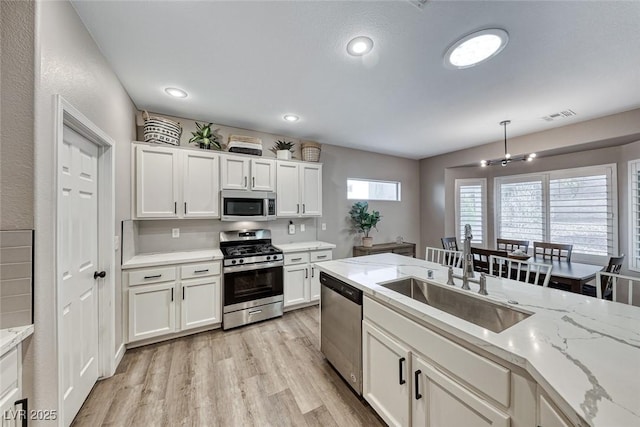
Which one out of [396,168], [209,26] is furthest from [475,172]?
[209,26]

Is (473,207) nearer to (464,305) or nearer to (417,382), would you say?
(464,305)

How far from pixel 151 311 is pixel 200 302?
1.51 ft

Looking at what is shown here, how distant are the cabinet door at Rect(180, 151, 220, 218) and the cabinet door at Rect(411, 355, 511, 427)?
276 cm

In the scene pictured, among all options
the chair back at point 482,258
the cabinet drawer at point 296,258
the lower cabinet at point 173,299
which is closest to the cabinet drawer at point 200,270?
the lower cabinet at point 173,299

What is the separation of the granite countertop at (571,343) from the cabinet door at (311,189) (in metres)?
2.26

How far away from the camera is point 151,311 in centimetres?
244

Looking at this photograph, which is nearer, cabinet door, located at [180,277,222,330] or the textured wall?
the textured wall

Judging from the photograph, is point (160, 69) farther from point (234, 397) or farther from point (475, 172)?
point (475, 172)

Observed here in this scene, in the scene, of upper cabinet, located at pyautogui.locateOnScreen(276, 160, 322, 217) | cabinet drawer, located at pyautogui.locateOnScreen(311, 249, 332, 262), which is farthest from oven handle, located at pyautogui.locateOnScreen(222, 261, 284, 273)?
upper cabinet, located at pyautogui.locateOnScreen(276, 160, 322, 217)

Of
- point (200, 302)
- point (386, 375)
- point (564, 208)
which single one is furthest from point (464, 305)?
point (564, 208)

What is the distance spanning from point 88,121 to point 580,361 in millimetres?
2854

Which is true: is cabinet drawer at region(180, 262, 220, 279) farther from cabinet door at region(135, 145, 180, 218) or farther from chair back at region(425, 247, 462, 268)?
chair back at region(425, 247, 462, 268)

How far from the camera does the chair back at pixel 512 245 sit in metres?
3.76

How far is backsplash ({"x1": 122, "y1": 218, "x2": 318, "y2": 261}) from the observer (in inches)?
106
